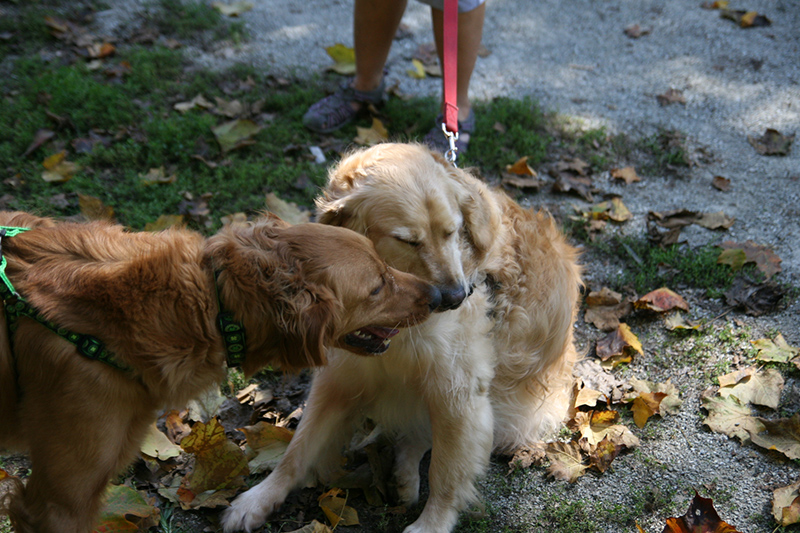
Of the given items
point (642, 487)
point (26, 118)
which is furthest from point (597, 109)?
point (26, 118)

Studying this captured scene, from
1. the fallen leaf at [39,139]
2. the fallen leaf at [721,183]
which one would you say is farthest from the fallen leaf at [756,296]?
the fallen leaf at [39,139]

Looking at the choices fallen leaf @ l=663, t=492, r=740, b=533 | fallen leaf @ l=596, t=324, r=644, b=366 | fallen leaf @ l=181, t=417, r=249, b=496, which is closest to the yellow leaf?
fallen leaf @ l=596, t=324, r=644, b=366

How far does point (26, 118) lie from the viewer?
16.0ft

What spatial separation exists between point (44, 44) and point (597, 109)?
5.53m

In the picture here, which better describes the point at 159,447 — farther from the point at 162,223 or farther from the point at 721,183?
the point at 721,183

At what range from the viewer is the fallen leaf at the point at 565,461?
2.91m

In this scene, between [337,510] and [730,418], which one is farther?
[730,418]

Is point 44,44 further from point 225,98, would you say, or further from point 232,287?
point 232,287

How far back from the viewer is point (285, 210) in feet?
13.7

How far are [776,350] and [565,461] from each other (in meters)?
1.36

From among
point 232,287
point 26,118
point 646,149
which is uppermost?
point 232,287

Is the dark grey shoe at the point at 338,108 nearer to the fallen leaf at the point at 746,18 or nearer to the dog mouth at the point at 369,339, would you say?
the dog mouth at the point at 369,339

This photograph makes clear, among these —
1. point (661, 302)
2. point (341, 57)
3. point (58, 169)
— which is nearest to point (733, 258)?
point (661, 302)

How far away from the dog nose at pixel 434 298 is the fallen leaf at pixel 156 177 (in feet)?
9.27
